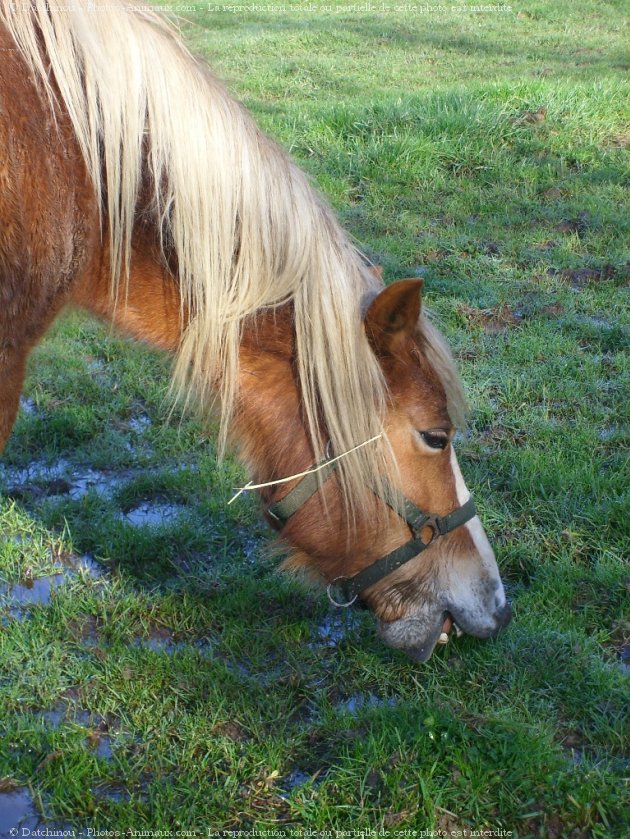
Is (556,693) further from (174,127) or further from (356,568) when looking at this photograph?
(174,127)

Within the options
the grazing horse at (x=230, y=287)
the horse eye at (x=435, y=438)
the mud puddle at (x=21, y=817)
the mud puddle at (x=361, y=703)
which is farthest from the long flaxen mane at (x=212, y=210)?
the mud puddle at (x=21, y=817)

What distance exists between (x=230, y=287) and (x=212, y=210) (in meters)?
0.19

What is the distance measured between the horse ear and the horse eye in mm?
238

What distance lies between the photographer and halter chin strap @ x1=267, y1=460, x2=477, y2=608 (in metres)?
2.29

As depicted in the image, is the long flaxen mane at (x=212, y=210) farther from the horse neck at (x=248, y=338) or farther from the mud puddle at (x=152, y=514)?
the mud puddle at (x=152, y=514)

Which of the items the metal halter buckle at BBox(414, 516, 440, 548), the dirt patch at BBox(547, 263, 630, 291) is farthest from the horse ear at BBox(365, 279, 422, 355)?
the dirt patch at BBox(547, 263, 630, 291)

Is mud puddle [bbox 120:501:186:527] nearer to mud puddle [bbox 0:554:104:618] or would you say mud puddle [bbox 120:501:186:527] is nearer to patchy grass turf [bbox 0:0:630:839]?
patchy grass turf [bbox 0:0:630:839]

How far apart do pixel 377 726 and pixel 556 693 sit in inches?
22.3

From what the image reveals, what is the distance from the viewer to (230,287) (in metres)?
2.14

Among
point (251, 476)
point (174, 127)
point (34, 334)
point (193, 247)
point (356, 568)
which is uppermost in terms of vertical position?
point (174, 127)

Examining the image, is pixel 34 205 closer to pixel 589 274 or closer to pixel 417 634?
pixel 417 634

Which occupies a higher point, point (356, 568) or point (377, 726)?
point (356, 568)

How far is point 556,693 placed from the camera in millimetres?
A: 2611

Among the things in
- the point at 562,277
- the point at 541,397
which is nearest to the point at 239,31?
the point at 562,277
